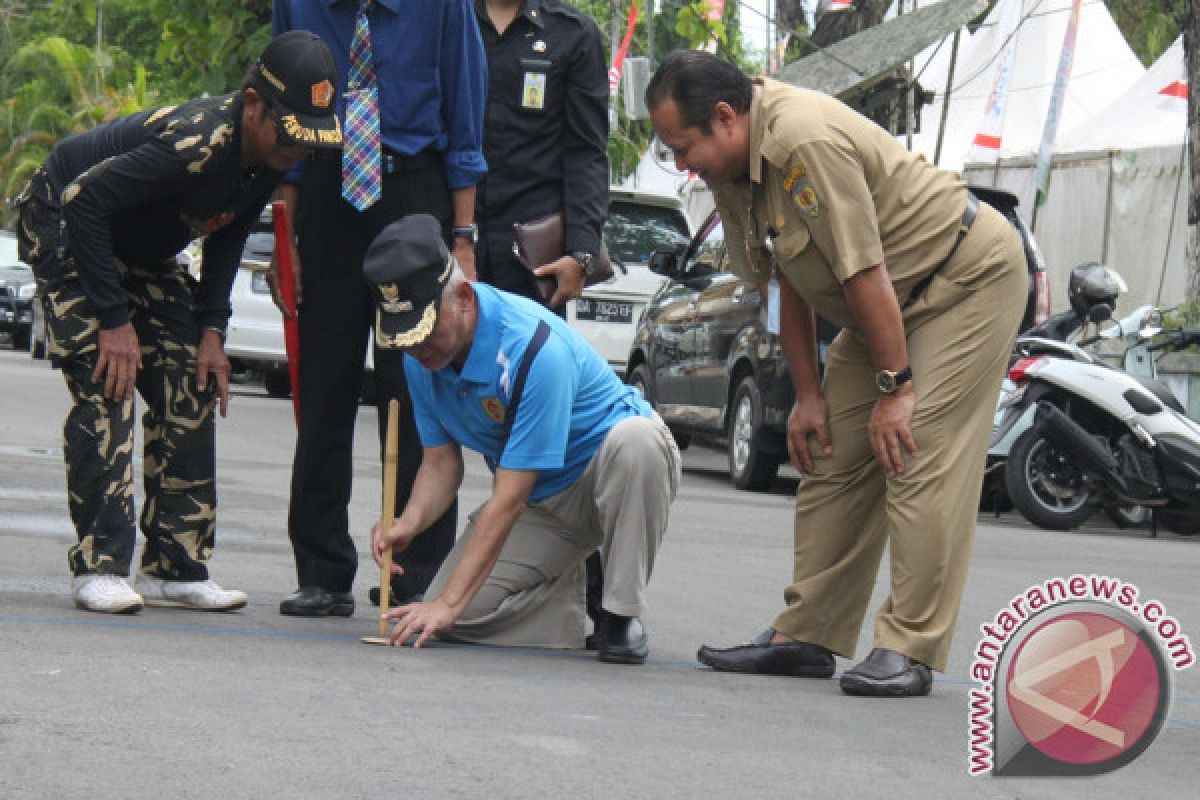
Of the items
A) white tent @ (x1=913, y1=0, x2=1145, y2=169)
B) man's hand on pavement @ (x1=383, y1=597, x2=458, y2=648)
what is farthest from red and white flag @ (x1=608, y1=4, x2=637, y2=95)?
man's hand on pavement @ (x1=383, y1=597, x2=458, y2=648)

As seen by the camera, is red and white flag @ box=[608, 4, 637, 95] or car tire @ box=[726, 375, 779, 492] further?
red and white flag @ box=[608, 4, 637, 95]

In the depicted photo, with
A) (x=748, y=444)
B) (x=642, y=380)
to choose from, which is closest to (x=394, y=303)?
(x=748, y=444)

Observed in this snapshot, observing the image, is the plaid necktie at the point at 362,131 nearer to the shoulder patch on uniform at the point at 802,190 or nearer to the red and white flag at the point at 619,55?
the shoulder patch on uniform at the point at 802,190

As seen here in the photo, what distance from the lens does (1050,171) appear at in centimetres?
2114

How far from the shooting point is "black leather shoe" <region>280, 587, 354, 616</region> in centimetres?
610

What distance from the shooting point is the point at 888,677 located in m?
5.27

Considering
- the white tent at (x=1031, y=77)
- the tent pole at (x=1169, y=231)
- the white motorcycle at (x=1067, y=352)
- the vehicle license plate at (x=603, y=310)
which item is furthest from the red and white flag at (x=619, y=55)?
the white motorcycle at (x=1067, y=352)

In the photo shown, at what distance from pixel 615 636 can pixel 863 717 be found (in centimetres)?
89

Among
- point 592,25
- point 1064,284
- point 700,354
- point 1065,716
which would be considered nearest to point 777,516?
point 700,354

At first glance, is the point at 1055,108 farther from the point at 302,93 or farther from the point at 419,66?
the point at 302,93

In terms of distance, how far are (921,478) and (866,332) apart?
404 mm

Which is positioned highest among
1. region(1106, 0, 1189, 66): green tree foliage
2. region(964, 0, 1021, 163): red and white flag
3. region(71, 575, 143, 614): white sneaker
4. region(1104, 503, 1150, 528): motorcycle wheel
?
region(1106, 0, 1189, 66): green tree foliage

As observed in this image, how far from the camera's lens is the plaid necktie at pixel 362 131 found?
596 cm

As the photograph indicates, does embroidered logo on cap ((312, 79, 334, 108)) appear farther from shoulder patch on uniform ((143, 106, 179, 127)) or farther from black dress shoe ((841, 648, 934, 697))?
black dress shoe ((841, 648, 934, 697))
